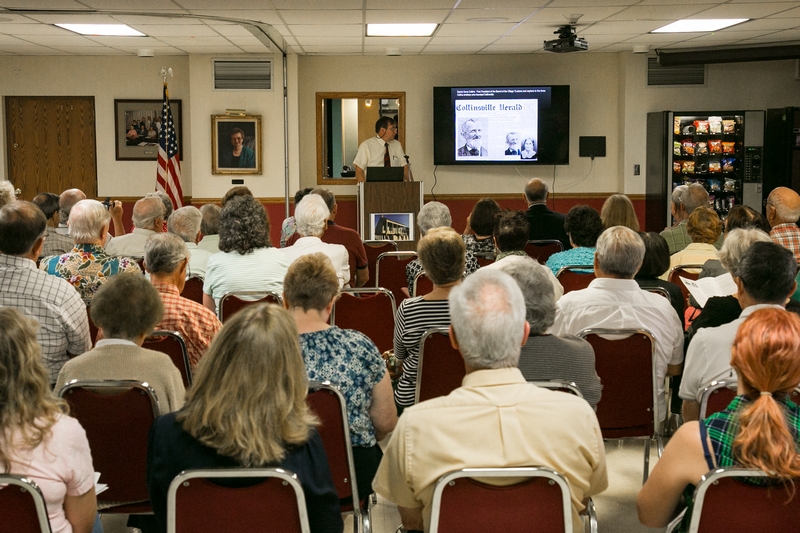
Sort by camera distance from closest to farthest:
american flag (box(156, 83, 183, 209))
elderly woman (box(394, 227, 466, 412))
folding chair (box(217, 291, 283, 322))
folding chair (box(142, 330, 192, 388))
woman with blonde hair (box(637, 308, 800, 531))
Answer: woman with blonde hair (box(637, 308, 800, 531)), folding chair (box(142, 330, 192, 388)), elderly woman (box(394, 227, 466, 412)), folding chair (box(217, 291, 283, 322)), american flag (box(156, 83, 183, 209))

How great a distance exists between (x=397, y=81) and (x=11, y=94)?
5.00 meters

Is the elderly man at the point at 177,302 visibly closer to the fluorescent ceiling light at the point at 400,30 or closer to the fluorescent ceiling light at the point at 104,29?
the fluorescent ceiling light at the point at 400,30

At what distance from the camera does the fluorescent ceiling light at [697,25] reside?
27.5 ft

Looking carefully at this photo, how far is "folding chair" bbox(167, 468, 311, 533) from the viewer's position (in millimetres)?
1880

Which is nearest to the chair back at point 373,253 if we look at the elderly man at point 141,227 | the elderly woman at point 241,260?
the elderly man at point 141,227

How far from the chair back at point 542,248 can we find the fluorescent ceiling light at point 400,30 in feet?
10.3

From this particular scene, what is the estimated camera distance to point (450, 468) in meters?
1.89

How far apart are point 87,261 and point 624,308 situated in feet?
9.07

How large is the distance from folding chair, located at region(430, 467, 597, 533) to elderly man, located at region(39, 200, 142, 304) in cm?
300

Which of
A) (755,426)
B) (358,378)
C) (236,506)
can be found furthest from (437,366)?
(755,426)

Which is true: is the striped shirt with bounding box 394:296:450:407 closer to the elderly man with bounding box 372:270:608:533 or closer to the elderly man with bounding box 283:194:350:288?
the elderly man with bounding box 372:270:608:533

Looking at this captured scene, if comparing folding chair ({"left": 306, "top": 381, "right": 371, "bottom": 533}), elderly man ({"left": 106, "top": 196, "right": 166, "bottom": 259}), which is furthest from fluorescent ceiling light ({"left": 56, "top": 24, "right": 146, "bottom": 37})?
folding chair ({"left": 306, "top": 381, "right": 371, "bottom": 533})

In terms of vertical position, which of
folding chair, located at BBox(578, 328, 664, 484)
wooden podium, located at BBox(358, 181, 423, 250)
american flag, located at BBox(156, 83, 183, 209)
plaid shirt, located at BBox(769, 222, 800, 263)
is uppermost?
american flag, located at BBox(156, 83, 183, 209)

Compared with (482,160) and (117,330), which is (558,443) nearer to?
(117,330)
